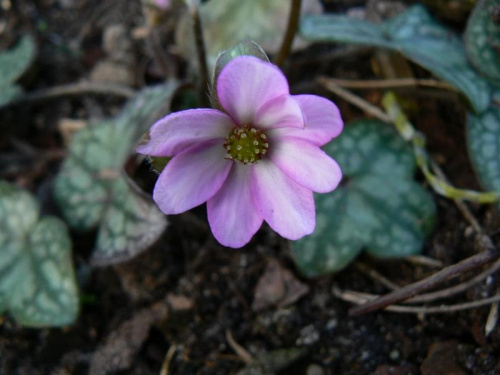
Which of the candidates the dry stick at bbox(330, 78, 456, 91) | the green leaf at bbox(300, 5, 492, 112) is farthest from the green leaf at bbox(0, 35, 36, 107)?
the dry stick at bbox(330, 78, 456, 91)

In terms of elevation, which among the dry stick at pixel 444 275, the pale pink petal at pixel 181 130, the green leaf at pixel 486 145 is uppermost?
the pale pink petal at pixel 181 130

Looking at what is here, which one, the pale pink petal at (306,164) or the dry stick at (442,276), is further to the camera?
the dry stick at (442,276)

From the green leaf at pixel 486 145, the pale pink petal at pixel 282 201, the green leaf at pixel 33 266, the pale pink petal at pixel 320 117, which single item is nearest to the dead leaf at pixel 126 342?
the green leaf at pixel 33 266

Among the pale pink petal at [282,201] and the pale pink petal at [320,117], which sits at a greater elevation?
the pale pink petal at [320,117]

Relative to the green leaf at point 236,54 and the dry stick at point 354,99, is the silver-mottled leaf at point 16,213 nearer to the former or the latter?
the green leaf at point 236,54

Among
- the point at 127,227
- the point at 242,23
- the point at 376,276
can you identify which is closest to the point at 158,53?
the point at 242,23

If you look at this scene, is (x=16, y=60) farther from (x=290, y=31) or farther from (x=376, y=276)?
(x=376, y=276)

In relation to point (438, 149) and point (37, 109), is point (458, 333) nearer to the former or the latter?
point (438, 149)
